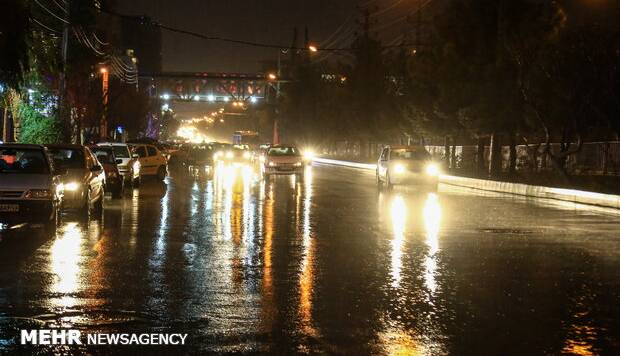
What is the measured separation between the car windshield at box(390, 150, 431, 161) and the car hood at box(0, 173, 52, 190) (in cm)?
1787

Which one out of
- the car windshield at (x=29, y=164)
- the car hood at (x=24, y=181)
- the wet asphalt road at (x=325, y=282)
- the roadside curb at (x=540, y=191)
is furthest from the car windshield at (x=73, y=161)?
the roadside curb at (x=540, y=191)

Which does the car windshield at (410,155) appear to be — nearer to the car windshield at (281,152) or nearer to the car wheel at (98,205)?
the car windshield at (281,152)

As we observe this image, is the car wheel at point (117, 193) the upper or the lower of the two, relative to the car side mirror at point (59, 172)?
lower

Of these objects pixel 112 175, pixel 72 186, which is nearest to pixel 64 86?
pixel 112 175

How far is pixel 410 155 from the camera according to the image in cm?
3203

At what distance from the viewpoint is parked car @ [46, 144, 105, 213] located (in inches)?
690

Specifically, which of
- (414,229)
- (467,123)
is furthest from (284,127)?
(414,229)

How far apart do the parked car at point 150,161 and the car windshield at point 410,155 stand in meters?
10.7

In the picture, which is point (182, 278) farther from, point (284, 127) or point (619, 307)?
point (284, 127)

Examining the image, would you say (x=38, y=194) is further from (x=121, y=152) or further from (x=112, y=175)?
(x=121, y=152)

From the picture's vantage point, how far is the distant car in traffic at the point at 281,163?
4184 cm

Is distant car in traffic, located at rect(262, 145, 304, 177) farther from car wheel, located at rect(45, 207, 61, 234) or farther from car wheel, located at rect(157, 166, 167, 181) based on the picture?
car wheel, located at rect(45, 207, 61, 234)

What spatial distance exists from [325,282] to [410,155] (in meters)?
22.2

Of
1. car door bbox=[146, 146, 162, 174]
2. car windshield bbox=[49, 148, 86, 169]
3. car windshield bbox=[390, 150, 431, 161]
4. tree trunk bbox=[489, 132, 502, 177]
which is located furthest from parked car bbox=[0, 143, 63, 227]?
tree trunk bbox=[489, 132, 502, 177]
